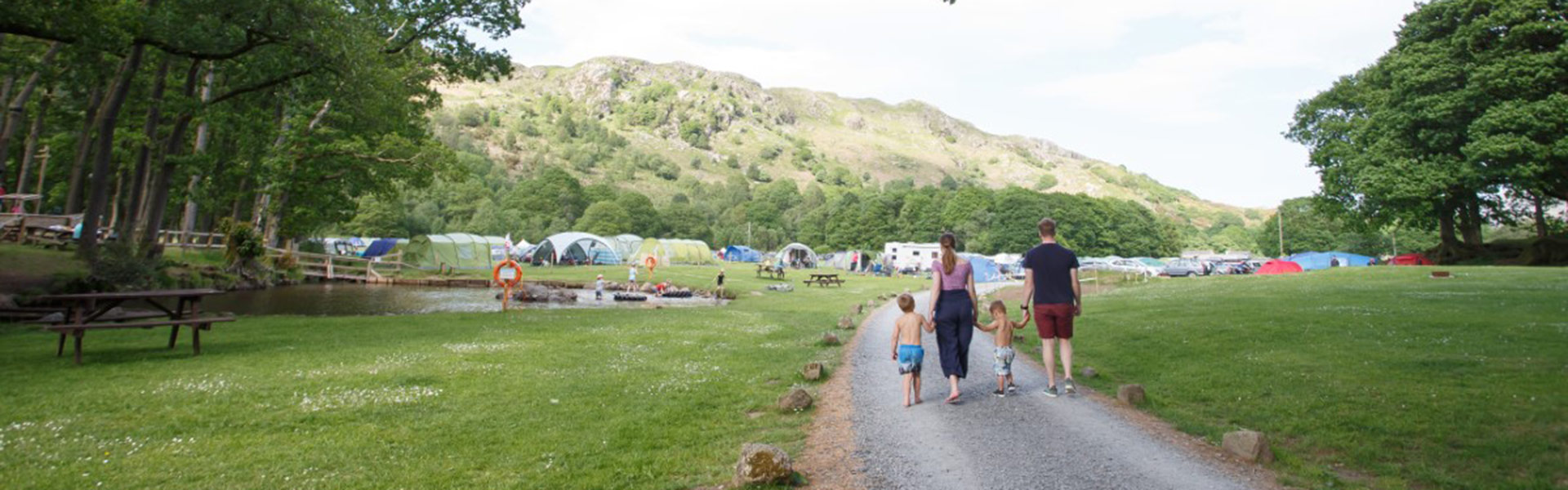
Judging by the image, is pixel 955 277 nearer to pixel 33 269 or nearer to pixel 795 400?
pixel 795 400

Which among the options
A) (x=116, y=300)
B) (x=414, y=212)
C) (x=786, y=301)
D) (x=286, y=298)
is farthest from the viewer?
(x=414, y=212)

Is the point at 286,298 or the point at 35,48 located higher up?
the point at 35,48

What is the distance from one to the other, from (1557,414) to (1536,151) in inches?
1205

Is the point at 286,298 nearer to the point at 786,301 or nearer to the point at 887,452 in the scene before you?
the point at 786,301

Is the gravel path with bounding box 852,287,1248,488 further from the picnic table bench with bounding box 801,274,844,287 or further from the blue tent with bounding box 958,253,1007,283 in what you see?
the blue tent with bounding box 958,253,1007,283

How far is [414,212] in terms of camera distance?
106750 mm

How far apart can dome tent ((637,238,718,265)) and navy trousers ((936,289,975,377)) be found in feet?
175

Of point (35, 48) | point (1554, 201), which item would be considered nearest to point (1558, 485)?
point (35, 48)

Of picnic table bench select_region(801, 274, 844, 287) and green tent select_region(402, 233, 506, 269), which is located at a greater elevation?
green tent select_region(402, 233, 506, 269)

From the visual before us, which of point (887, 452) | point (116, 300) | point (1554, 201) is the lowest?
point (887, 452)

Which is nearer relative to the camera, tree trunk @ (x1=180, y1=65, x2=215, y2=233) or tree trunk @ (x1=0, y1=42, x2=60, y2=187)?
tree trunk @ (x1=0, y1=42, x2=60, y2=187)

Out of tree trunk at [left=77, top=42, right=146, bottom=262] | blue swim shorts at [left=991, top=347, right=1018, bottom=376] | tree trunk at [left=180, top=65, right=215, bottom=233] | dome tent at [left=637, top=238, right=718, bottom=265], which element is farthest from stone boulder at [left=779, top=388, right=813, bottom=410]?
dome tent at [left=637, top=238, right=718, bottom=265]

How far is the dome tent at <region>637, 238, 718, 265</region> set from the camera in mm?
62688

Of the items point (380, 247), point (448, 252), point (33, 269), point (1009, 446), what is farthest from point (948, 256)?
point (380, 247)
